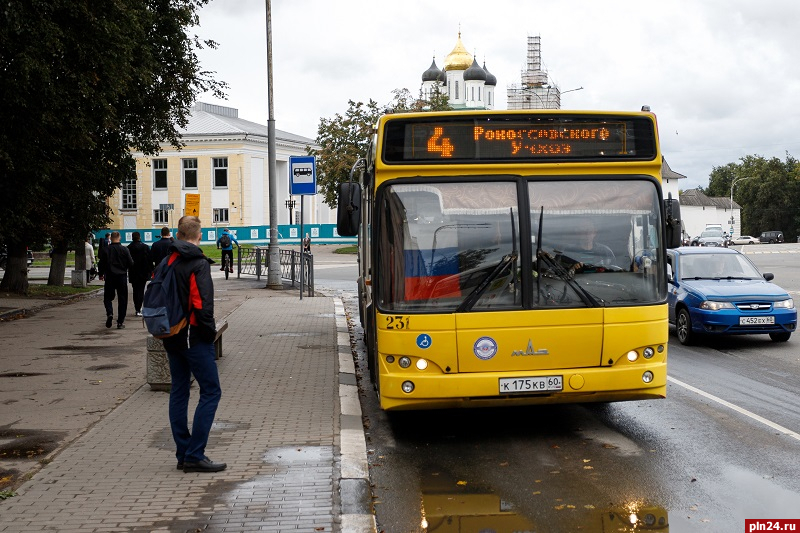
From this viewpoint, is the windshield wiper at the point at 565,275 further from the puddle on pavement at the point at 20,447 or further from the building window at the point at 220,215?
the building window at the point at 220,215

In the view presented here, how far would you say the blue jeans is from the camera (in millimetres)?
7055

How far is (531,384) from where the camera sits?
8.05 meters

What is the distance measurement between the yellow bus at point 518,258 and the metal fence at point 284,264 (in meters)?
16.6

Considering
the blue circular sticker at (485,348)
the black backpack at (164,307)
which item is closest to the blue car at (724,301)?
the blue circular sticker at (485,348)

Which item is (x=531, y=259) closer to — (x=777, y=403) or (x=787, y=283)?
(x=777, y=403)

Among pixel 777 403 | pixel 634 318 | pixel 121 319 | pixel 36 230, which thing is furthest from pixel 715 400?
pixel 36 230

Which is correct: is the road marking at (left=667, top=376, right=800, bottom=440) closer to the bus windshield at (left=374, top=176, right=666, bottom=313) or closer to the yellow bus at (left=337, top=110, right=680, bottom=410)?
the yellow bus at (left=337, top=110, right=680, bottom=410)

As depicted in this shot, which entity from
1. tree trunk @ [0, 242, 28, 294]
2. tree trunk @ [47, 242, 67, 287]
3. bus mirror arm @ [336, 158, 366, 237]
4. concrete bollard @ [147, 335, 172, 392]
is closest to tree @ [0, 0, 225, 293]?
tree trunk @ [0, 242, 28, 294]

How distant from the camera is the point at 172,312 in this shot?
6.98 m

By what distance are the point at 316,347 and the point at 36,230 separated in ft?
46.5

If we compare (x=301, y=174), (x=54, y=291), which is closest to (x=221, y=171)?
(x=54, y=291)

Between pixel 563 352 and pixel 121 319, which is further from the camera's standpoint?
pixel 121 319

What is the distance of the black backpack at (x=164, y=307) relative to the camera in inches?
273

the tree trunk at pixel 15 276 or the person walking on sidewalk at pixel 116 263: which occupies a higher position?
the person walking on sidewalk at pixel 116 263
